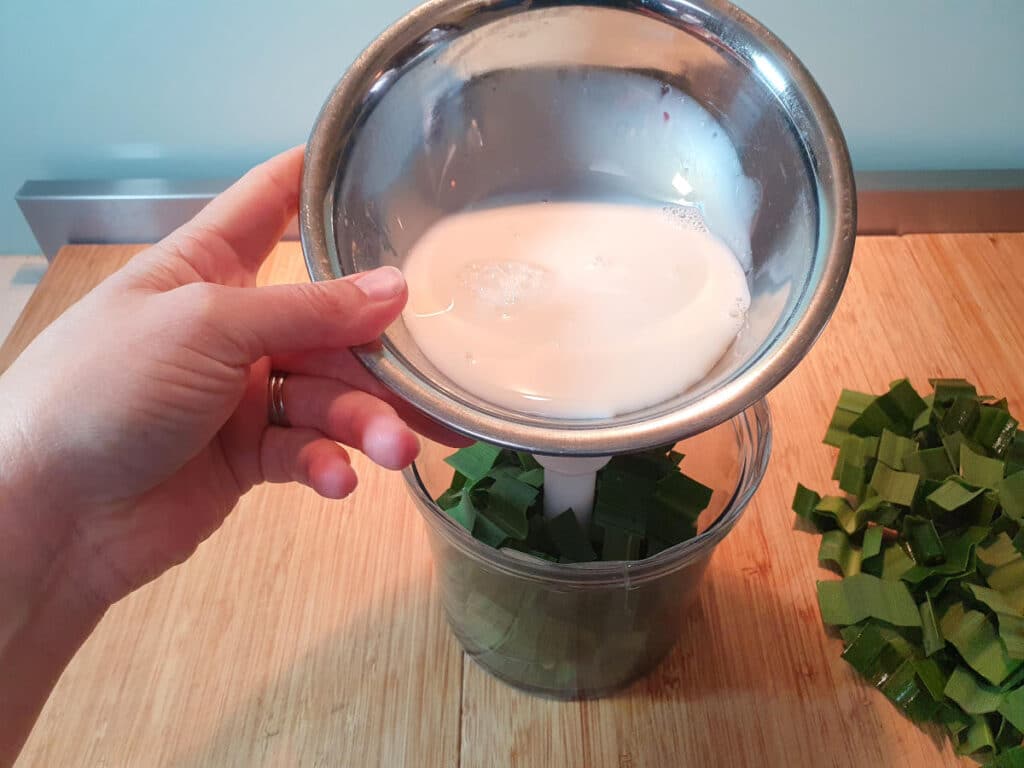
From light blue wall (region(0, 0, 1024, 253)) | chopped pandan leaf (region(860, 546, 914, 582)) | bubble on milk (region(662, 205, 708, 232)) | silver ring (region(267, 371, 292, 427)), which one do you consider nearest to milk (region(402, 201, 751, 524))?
bubble on milk (region(662, 205, 708, 232))

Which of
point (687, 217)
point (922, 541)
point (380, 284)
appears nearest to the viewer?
point (380, 284)

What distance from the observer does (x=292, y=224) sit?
94 centimetres

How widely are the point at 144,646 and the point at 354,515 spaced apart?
0.61ft

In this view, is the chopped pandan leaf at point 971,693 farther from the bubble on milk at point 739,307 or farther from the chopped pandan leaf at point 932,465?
the bubble on milk at point 739,307

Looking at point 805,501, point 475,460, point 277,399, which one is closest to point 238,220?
point 277,399

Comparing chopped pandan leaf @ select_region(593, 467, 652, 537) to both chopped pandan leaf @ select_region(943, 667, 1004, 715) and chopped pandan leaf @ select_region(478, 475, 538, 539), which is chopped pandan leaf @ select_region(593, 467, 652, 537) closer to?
chopped pandan leaf @ select_region(478, 475, 538, 539)

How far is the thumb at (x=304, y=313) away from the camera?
1.44ft

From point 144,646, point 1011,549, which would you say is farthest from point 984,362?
point 144,646

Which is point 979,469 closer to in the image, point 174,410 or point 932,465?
point 932,465

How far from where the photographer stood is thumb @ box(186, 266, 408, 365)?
0.44 metres

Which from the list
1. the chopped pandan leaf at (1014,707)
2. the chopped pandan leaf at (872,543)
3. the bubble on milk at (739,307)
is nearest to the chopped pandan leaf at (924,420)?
the chopped pandan leaf at (872,543)

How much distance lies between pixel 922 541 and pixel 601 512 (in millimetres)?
271

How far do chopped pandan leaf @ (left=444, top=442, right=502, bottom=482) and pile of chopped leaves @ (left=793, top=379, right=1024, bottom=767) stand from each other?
269 millimetres

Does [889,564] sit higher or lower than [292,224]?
lower
